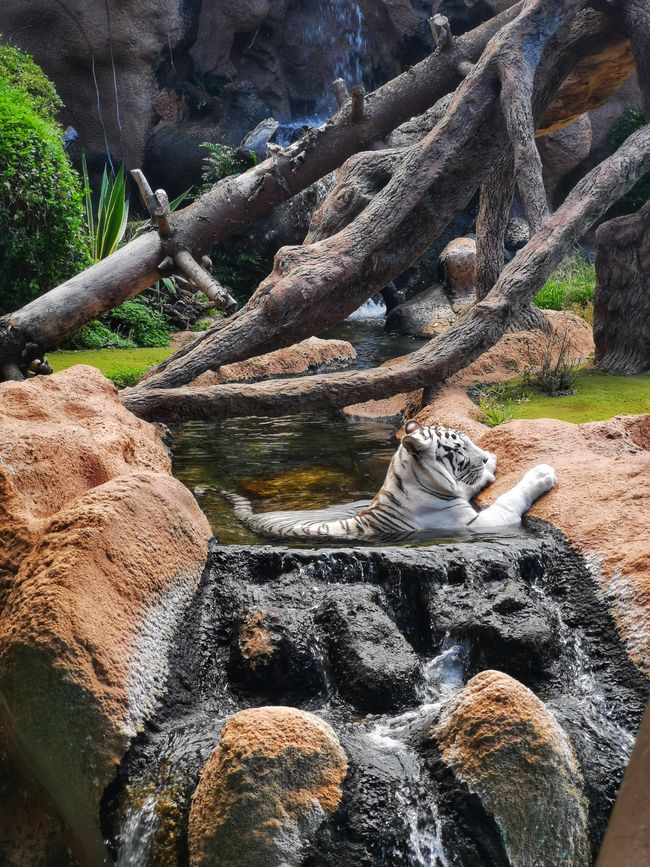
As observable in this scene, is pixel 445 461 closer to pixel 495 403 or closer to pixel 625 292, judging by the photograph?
pixel 495 403

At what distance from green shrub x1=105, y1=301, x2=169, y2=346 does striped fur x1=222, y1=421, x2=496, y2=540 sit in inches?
319

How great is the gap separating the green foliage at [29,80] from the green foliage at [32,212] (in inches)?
127

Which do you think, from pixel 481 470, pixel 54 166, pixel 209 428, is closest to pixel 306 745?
pixel 481 470

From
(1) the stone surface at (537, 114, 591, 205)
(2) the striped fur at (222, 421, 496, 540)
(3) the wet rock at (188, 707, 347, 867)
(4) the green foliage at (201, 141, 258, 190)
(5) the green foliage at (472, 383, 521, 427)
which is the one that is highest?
(3) the wet rock at (188, 707, 347, 867)

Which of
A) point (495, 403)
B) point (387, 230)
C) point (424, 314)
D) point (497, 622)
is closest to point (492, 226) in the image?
point (387, 230)

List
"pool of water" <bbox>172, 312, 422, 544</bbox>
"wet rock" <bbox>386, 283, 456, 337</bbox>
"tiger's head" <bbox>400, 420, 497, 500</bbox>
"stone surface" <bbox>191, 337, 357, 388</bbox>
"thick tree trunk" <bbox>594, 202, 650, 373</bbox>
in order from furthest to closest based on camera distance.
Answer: "wet rock" <bbox>386, 283, 456, 337</bbox>, "stone surface" <bbox>191, 337, 357, 388</bbox>, "thick tree trunk" <bbox>594, 202, 650, 373</bbox>, "pool of water" <bbox>172, 312, 422, 544</bbox>, "tiger's head" <bbox>400, 420, 497, 500</bbox>

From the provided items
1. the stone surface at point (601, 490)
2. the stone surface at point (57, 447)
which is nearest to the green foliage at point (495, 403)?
the stone surface at point (601, 490)

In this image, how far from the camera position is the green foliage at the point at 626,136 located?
66.5 feet

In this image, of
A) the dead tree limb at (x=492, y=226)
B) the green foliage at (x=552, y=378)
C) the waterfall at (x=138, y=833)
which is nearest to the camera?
the waterfall at (x=138, y=833)

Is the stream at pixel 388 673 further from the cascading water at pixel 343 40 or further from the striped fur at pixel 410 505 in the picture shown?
the cascading water at pixel 343 40

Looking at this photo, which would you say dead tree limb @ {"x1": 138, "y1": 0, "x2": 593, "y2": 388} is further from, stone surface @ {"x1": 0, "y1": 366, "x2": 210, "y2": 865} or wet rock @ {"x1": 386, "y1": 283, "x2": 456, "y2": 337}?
wet rock @ {"x1": 386, "y1": 283, "x2": 456, "y2": 337}

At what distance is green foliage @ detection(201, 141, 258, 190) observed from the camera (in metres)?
18.2

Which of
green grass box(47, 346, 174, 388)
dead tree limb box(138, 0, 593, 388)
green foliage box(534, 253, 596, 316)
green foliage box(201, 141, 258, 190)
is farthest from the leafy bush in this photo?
green foliage box(201, 141, 258, 190)

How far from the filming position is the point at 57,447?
4.69 m
